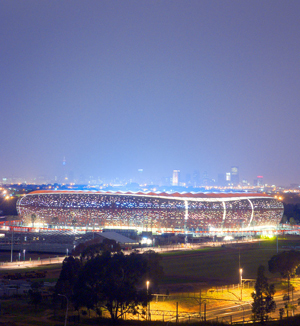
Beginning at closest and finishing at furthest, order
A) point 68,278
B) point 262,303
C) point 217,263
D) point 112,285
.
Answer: point 112,285, point 262,303, point 68,278, point 217,263

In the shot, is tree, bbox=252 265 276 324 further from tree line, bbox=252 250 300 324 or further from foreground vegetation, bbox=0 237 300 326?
foreground vegetation, bbox=0 237 300 326

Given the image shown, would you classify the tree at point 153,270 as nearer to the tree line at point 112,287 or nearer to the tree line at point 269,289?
the tree line at point 112,287

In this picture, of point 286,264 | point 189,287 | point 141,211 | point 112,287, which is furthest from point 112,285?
point 141,211

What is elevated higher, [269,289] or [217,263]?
[269,289]

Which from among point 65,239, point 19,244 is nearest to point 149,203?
point 65,239

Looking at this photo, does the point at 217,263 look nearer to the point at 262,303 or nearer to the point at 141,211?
the point at 262,303

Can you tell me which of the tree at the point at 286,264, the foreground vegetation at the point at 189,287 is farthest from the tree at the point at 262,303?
the tree at the point at 286,264
